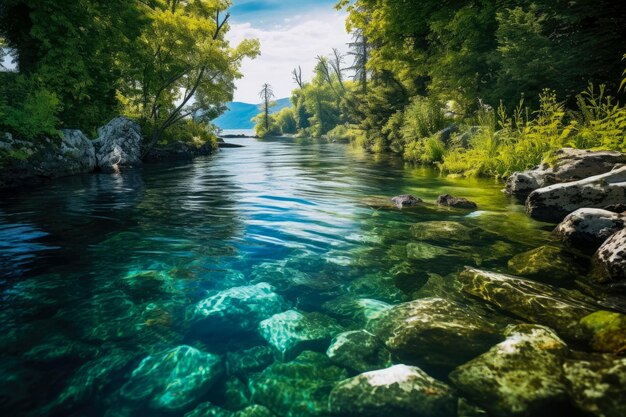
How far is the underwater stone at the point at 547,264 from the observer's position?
3.97 m

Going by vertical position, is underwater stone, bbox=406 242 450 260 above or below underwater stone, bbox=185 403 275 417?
above

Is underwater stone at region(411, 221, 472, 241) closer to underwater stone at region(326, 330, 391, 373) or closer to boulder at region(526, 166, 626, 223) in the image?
boulder at region(526, 166, 626, 223)

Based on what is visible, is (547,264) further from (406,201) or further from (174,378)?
(174,378)

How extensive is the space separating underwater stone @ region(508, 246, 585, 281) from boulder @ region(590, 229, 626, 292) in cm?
19

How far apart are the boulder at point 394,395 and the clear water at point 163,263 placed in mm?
856

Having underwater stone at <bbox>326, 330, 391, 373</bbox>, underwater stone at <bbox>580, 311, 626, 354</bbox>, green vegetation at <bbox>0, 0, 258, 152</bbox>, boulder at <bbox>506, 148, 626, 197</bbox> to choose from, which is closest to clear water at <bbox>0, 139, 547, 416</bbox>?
underwater stone at <bbox>326, 330, 391, 373</bbox>

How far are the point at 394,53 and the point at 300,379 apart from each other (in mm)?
21378

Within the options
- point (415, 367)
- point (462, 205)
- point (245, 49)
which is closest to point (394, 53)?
point (245, 49)

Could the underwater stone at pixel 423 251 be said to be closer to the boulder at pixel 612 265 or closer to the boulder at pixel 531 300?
the boulder at pixel 531 300

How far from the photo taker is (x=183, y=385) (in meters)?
2.45

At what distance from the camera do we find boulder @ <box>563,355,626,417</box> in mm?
2002

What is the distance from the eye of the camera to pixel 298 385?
2473 mm

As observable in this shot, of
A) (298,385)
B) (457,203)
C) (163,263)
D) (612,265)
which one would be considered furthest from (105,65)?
(612,265)

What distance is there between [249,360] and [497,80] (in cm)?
1336
